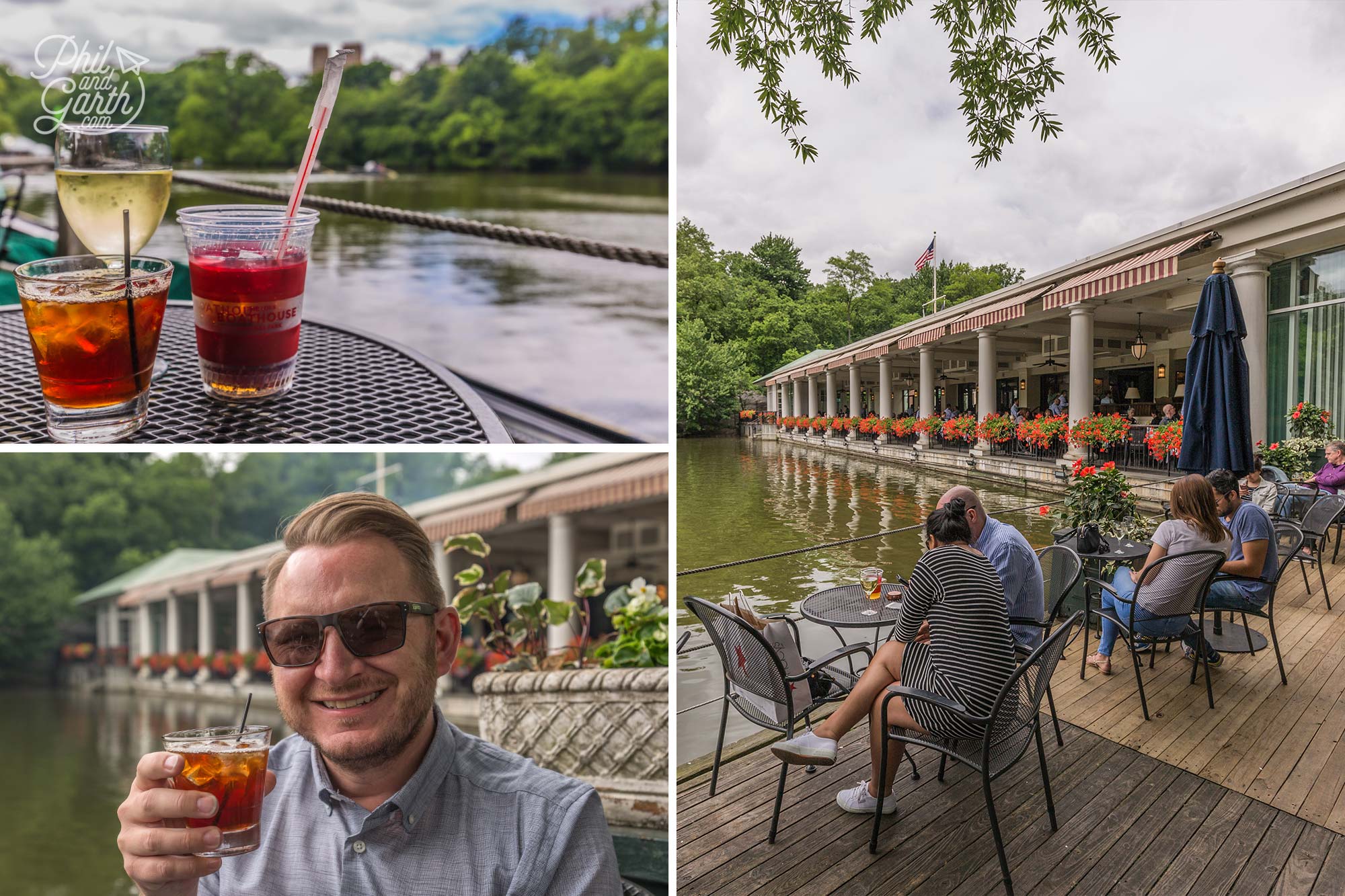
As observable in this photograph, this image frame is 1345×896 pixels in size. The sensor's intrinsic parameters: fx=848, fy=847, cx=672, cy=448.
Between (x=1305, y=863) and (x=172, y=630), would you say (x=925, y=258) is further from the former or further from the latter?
(x=172, y=630)

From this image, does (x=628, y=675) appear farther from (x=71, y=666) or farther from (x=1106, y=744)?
(x=71, y=666)

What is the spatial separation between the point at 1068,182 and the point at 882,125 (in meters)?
7.20

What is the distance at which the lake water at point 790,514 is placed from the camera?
13891mm

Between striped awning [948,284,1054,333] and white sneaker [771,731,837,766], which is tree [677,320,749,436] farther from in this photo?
white sneaker [771,731,837,766]

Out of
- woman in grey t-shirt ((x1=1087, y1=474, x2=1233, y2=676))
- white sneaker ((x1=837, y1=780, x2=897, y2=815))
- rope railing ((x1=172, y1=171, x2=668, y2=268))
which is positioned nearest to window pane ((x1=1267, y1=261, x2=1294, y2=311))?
woman in grey t-shirt ((x1=1087, y1=474, x2=1233, y2=676))

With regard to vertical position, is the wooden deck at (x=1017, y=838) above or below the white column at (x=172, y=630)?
above

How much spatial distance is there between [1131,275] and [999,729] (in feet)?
30.7

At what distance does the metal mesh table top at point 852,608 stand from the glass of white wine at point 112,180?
9.34ft

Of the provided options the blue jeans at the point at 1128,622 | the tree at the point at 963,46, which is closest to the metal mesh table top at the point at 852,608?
the blue jeans at the point at 1128,622

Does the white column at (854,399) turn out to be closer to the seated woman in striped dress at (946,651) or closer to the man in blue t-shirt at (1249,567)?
the man in blue t-shirt at (1249,567)

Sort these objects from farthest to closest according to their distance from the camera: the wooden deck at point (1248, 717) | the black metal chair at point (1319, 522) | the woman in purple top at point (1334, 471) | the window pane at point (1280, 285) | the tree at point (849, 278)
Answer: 1. the tree at point (849, 278)
2. the window pane at point (1280, 285)
3. the woman in purple top at point (1334, 471)
4. the black metal chair at point (1319, 522)
5. the wooden deck at point (1248, 717)

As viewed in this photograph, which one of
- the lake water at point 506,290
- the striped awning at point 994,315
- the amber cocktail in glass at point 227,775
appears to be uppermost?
the striped awning at point 994,315

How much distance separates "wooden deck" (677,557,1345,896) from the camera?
2324 millimetres

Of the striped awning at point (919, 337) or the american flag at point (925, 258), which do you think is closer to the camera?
the striped awning at point (919, 337)
